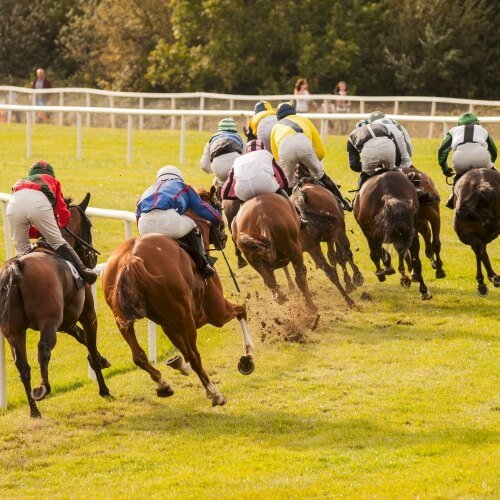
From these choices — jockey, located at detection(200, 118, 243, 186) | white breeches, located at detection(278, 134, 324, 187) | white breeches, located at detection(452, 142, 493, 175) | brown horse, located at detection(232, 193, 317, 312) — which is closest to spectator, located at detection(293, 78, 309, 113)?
jockey, located at detection(200, 118, 243, 186)

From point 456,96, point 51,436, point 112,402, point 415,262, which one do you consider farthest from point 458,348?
point 456,96

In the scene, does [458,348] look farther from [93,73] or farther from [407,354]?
[93,73]

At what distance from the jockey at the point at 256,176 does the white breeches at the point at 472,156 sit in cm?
202

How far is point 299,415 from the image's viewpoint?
9.75 meters

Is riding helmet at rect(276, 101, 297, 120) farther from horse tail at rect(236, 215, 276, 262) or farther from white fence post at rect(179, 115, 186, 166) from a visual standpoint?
white fence post at rect(179, 115, 186, 166)

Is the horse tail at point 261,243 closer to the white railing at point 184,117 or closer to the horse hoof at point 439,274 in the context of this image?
the horse hoof at point 439,274

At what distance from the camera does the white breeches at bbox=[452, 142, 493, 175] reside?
13.5 m

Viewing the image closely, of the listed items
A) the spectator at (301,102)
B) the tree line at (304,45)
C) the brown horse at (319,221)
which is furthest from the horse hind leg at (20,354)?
the tree line at (304,45)

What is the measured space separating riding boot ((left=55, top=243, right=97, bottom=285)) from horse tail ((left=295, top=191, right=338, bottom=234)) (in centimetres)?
336

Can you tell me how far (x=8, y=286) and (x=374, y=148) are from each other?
5225mm

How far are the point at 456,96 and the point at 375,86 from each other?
8.20 feet

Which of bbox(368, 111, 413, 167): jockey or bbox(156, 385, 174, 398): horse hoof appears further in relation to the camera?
bbox(368, 111, 413, 167): jockey

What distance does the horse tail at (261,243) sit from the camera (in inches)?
480

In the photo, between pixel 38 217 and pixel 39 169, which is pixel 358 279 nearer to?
pixel 39 169
